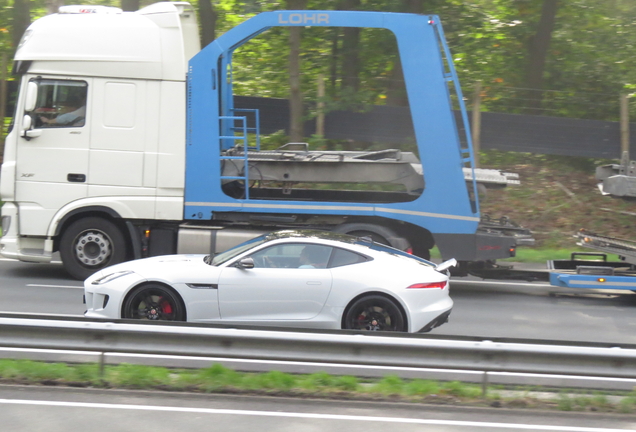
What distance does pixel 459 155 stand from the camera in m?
10.2

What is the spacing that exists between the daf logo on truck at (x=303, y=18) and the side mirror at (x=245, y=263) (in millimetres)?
4148

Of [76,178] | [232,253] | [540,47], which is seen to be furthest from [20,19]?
[232,253]

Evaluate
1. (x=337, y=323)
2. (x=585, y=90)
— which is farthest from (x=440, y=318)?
(x=585, y=90)

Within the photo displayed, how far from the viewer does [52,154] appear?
1058 centimetres

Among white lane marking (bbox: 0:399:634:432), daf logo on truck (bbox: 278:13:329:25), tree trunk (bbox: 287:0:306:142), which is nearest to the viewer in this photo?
white lane marking (bbox: 0:399:634:432)

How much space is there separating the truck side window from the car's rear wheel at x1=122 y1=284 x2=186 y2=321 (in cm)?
382

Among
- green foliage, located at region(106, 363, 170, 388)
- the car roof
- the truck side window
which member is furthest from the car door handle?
green foliage, located at region(106, 363, 170, 388)

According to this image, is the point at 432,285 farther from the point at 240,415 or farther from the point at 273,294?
the point at 240,415

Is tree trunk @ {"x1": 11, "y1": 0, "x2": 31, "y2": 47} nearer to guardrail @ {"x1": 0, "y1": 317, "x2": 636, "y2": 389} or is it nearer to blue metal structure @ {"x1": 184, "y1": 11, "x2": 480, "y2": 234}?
blue metal structure @ {"x1": 184, "y1": 11, "x2": 480, "y2": 234}

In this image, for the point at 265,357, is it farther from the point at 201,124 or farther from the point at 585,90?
the point at 585,90

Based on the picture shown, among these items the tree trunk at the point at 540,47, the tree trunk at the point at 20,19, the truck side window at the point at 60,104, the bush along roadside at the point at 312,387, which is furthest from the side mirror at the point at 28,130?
the tree trunk at the point at 540,47

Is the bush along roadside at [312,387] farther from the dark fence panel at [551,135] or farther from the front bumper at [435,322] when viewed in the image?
the dark fence panel at [551,135]

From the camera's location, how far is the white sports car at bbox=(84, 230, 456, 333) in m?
7.63

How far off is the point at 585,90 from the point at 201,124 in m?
12.4
